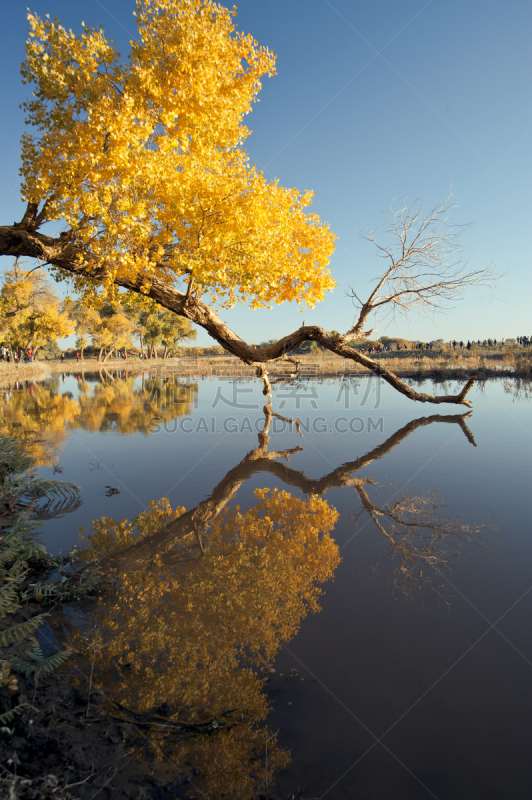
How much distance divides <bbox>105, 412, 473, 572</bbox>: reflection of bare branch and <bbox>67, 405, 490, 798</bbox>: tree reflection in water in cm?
3

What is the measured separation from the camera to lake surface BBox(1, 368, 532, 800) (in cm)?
236

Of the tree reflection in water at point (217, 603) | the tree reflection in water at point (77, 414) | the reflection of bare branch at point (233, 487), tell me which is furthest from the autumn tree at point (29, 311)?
the tree reflection in water at point (217, 603)

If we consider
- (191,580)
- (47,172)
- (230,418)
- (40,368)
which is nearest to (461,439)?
(230,418)

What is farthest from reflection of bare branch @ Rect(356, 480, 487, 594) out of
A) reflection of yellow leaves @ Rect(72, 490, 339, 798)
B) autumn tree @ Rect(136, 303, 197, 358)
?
autumn tree @ Rect(136, 303, 197, 358)

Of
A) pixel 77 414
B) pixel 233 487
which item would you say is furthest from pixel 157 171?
pixel 77 414

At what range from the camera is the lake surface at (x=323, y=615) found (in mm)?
2361

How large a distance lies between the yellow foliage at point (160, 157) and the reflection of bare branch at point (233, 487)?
389 centimetres

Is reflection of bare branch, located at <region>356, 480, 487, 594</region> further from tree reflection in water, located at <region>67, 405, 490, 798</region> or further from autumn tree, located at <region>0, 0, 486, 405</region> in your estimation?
autumn tree, located at <region>0, 0, 486, 405</region>

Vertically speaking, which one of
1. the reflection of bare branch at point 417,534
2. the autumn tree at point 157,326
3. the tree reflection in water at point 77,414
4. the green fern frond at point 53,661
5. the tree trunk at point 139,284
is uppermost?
the autumn tree at point 157,326

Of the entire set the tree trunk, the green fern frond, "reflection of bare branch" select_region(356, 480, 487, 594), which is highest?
the tree trunk

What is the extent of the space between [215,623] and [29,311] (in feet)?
154

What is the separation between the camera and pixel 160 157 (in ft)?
26.1

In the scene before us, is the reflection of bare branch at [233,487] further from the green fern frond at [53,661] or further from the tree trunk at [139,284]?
the tree trunk at [139,284]

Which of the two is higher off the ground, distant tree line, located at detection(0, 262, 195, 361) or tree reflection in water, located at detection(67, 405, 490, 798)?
distant tree line, located at detection(0, 262, 195, 361)
